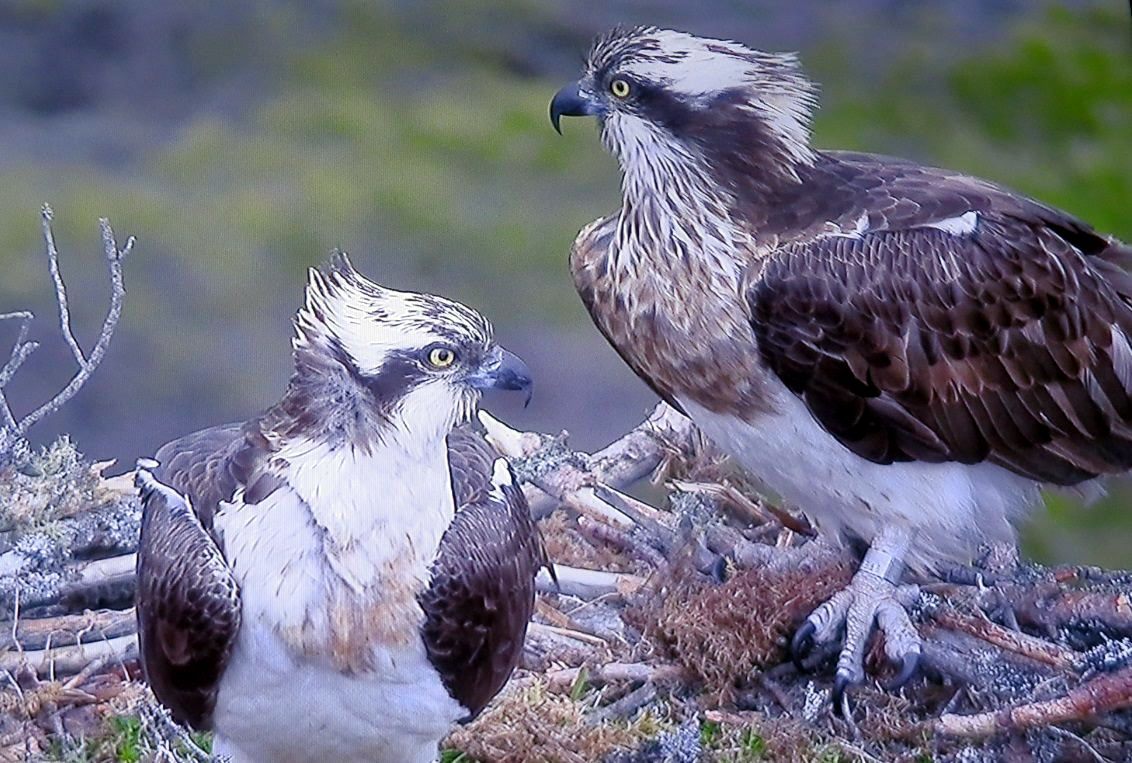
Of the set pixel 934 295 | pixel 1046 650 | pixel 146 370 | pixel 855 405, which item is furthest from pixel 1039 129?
pixel 146 370

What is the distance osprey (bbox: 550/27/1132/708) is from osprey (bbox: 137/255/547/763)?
59 cm

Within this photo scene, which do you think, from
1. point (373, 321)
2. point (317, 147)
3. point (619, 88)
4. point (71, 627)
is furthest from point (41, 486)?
point (619, 88)

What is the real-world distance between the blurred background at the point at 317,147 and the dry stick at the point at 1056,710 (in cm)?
98

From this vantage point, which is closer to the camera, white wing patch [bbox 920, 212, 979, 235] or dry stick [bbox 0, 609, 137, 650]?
white wing patch [bbox 920, 212, 979, 235]

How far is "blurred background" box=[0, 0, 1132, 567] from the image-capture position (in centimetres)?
257

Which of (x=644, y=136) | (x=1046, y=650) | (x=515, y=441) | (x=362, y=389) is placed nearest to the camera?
(x=362, y=389)

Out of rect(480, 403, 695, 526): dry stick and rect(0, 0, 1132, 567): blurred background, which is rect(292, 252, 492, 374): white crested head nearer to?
Result: rect(0, 0, 1132, 567): blurred background

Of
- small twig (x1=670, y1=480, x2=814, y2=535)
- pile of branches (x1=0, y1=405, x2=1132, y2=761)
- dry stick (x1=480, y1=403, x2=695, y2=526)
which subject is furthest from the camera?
small twig (x1=670, y1=480, x2=814, y2=535)

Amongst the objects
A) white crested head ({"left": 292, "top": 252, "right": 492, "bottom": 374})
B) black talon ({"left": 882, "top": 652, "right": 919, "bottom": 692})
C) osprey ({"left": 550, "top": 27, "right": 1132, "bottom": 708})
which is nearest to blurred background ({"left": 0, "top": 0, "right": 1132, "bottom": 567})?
osprey ({"left": 550, "top": 27, "right": 1132, "bottom": 708})

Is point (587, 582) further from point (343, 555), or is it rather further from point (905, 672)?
point (343, 555)

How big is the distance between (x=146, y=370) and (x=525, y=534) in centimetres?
99

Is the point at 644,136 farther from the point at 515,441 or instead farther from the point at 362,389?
the point at 515,441

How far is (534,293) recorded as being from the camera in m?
2.71

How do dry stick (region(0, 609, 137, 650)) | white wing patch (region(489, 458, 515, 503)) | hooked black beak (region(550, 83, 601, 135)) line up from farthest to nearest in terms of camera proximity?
dry stick (region(0, 609, 137, 650))
hooked black beak (region(550, 83, 601, 135))
white wing patch (region(489, 458, 515, 503))
